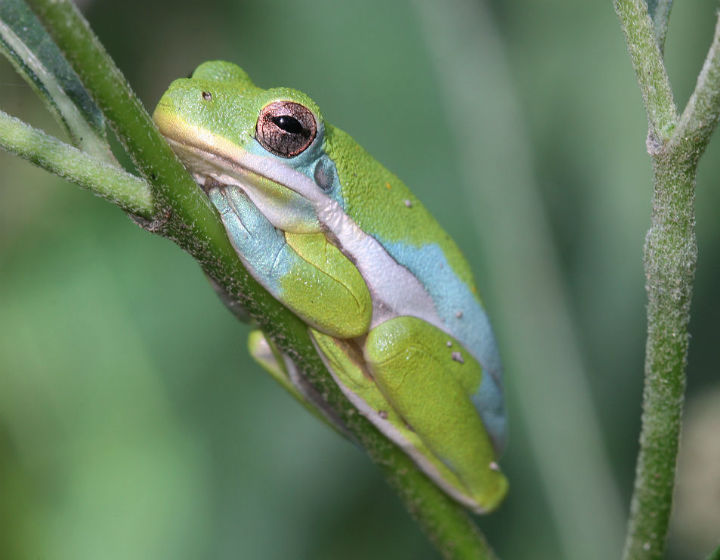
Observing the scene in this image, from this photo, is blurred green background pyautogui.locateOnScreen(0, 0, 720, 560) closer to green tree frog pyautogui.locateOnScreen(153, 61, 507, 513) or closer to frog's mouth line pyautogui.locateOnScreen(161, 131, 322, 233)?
Result: green tree frog pyautogui.locateOnScreen(153, 61, 507, 513)

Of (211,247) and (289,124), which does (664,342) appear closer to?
(211,247)

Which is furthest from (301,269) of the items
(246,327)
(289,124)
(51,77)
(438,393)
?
(246,327)

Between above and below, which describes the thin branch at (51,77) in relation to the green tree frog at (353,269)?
above

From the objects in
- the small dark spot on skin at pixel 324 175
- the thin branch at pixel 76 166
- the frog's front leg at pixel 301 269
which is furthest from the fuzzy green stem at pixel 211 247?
the small dark spot on skin at pixel 324 175

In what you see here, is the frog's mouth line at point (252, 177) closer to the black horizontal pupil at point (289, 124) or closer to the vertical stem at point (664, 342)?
the black horizontal pupil at point (289, 124)

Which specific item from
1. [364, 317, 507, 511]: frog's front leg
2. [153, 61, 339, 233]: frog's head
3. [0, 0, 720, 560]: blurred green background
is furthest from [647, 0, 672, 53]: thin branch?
[0, 0, 720, 560]: blurred green background

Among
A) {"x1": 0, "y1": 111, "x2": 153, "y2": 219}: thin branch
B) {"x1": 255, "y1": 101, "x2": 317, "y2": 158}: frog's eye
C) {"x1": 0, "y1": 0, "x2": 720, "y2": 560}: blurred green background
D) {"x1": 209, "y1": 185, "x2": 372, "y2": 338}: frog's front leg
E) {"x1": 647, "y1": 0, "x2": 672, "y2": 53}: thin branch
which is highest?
{"x1": 0, "y1": 111, "x2": 153, "y2": 219}: thin branch

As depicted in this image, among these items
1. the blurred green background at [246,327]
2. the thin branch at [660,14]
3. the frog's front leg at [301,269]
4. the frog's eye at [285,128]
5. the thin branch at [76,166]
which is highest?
the thin branch at [76,166]

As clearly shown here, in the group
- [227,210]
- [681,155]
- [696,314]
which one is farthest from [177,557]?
[681,155]
